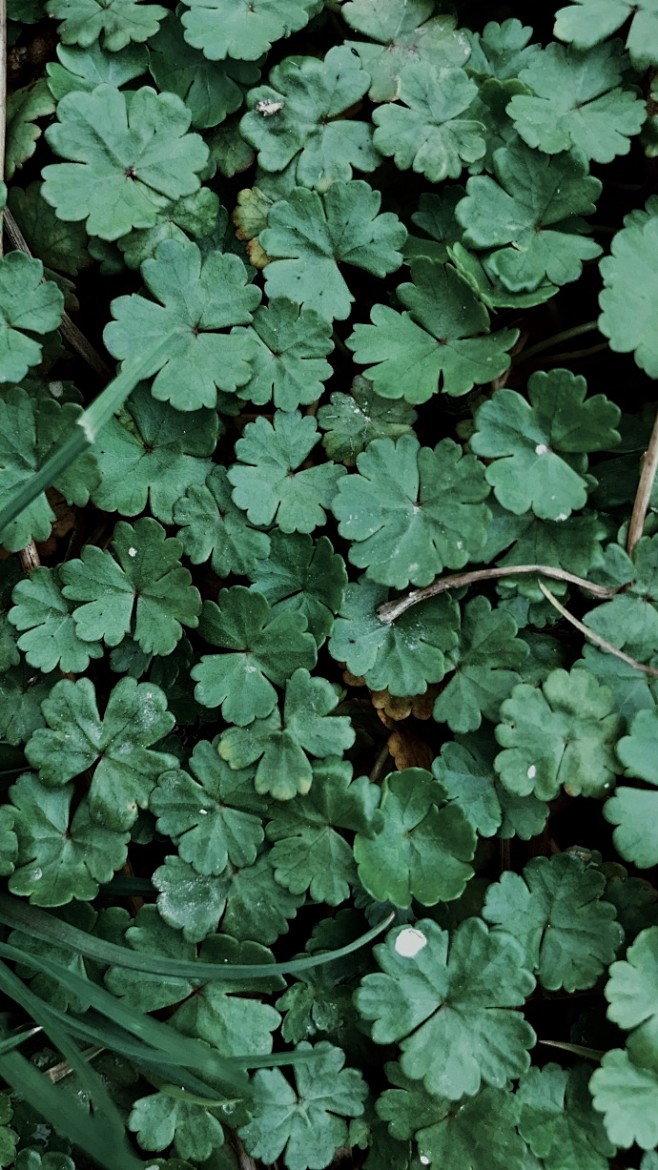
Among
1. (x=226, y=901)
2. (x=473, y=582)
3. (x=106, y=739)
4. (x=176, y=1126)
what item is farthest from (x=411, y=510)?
(x=176, y=1126)

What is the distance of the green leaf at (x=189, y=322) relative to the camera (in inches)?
82.4

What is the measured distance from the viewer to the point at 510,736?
2.04 m

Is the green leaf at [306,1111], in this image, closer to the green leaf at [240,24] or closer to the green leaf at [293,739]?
the green leaf at [293,739]

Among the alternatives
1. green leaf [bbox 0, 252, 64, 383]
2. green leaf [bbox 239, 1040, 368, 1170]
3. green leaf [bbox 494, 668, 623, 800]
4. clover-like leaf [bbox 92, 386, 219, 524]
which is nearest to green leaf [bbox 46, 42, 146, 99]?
green leaf [bbox 0, 252, 64, 383]

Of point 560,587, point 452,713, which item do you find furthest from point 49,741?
point 560,587

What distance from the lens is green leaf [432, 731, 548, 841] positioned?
210 cm

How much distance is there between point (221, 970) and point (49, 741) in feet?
2.03

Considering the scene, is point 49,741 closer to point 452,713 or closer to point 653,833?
point 452,713

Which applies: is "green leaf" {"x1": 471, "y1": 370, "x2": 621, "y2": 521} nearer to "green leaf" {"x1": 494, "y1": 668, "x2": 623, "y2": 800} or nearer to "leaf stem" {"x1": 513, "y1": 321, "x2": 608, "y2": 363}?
"leaf stem" {"x1": 513, "y1": 321, "x2": 608, "y2": 363}

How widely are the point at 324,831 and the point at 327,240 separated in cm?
129

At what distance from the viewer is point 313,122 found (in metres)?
2.15

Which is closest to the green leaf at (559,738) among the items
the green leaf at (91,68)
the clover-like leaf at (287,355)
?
the clover-like leaf at (287,355)

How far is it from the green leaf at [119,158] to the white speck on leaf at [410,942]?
5.32 feet

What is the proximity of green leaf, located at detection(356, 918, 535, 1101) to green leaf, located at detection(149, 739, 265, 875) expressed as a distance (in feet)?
1.21
